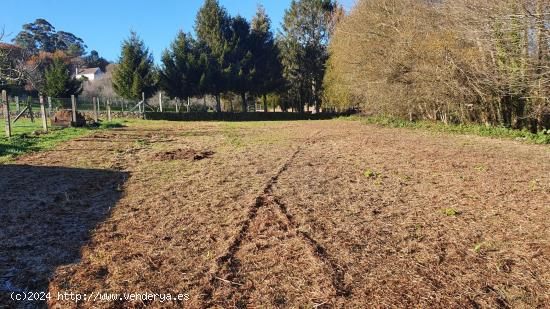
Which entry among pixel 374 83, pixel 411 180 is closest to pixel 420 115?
pixel 374 83

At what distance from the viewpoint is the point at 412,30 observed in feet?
56.5

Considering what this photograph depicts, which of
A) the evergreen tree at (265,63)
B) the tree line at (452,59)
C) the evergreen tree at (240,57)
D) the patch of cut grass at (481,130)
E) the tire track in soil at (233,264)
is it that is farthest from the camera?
the evergreen tree at (265,63)

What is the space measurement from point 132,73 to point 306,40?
1714cm

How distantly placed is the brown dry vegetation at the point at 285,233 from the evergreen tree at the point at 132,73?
22440mm

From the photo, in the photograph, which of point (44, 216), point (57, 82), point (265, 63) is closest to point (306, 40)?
point (265, 63)

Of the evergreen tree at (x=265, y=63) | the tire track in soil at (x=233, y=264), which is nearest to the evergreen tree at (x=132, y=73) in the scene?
the evergreen tree at (x=265, y=63)

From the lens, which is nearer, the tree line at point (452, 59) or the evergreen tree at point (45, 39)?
the tree line at point (452, 59)

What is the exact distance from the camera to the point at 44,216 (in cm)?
448

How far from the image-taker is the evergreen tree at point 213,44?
31.4 metres

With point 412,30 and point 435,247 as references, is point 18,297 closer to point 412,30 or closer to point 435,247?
point 435,247

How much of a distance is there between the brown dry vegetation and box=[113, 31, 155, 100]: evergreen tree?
2244 centimetres

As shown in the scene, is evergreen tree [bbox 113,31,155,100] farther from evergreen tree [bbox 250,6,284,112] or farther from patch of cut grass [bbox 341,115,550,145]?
patch of cut grass [bbox 341,115,550,145]

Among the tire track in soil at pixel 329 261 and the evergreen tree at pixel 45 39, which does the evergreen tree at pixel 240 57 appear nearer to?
the tire track in soil at pixel 329 261

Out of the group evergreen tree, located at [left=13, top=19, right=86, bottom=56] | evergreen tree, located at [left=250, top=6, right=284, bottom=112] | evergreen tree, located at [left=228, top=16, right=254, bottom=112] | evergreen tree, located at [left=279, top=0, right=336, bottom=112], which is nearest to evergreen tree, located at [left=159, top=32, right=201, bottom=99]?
evergreen tree, located at [left=228, top=16, right=254, bottom=112]
